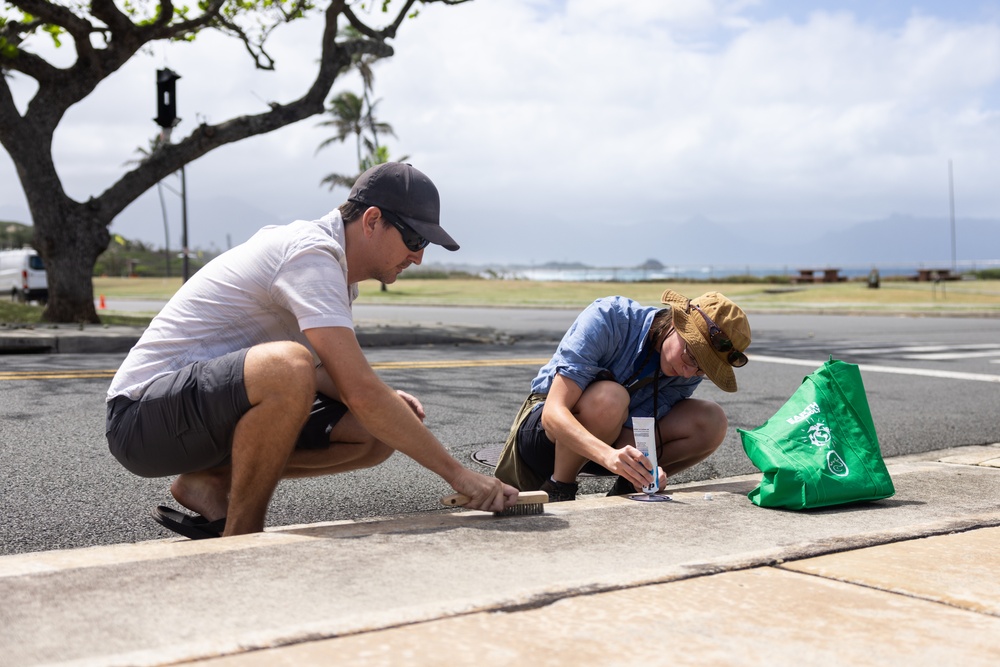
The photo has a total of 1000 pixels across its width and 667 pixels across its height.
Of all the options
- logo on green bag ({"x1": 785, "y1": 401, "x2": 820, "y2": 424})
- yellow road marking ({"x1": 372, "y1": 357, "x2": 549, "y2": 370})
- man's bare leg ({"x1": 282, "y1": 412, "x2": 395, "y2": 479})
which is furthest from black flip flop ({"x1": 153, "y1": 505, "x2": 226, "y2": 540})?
yellow road marking ({"x1": 372, "y1": 357, "x2": 549, "y2": 370})

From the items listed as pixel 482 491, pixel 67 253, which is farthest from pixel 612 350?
pixel 67 253

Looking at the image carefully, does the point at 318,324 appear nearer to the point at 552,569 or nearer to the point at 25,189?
the point at 552,569

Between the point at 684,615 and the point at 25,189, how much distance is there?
1388 centimetres

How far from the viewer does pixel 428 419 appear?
646 centimetres

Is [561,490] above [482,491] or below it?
below

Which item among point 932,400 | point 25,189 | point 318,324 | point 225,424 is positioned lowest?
point 932,400

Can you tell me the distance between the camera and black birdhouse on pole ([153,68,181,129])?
15.1 meters

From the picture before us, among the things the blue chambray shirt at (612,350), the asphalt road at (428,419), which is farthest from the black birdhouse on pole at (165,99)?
the blue chambray shirt at (612,350)

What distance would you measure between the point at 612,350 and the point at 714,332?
0.48 meters

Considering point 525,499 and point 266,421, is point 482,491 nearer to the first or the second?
point 525,499

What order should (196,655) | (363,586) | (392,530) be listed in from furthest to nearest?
(392,530), (363,586), (196,655)

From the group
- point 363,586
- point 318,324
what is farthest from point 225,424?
point 363,586

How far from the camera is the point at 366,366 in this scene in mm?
3117

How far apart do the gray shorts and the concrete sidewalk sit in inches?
13.8
